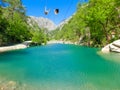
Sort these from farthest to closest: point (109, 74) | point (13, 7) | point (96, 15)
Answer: point (13, 7)
point (96, 15)
point (109, 74)

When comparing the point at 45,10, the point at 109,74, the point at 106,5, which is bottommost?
the point at 109,74

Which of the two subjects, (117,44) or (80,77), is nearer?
(80,77)

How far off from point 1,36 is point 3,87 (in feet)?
207

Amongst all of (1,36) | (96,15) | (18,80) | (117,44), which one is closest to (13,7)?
(1,36)

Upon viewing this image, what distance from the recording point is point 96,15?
211 ft

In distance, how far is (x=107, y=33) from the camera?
66938 mm

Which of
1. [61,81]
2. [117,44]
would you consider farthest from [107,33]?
[61,81]

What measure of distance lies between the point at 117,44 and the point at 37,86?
32491mm

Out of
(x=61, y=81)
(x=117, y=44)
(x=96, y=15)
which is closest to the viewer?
(x=61, y=81)

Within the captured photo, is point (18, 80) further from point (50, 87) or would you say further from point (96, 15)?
point (96, 15)

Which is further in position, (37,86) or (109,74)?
(109,74)

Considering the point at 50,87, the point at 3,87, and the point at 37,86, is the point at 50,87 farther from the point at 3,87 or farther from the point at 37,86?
the point at 3,87

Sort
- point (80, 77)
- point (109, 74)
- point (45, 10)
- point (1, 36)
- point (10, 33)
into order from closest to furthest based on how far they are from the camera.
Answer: point (45, 10)
point (80, 77)
point (109, 74)
point (1, 36)
point (10, 33)

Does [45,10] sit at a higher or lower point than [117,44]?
higher
